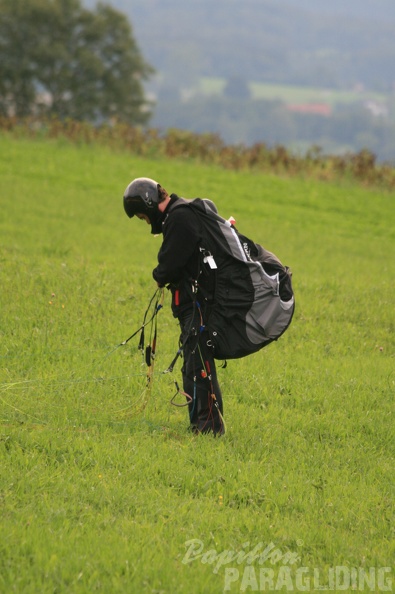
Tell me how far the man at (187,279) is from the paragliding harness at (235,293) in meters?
0.07

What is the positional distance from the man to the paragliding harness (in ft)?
0.23

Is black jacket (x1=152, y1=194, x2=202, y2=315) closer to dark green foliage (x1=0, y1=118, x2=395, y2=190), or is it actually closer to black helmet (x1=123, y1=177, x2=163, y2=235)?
black helmet (x1=123, y1=177, x2=163, y2=235)

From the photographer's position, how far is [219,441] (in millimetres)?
6848

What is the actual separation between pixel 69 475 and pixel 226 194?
1665 centimetres

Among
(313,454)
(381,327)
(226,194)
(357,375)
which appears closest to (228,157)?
(226,194)

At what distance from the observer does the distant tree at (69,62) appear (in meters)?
48.0

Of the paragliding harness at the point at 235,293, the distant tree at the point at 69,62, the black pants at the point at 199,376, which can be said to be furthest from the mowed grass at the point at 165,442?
the distant tree at the point at 69,62

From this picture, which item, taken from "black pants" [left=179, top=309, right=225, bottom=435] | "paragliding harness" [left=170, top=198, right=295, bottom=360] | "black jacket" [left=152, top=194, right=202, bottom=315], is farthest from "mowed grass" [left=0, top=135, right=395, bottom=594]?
"black jacket" [left=152, top=194, right=202, bottom=315]

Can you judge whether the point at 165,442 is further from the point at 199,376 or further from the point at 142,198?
the point at 142,198

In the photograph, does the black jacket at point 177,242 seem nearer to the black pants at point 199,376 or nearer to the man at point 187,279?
the man at point 187,279

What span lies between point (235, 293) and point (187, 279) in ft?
1.36

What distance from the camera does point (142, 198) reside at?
6.40 m

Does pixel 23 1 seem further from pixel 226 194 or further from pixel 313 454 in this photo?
pixel 313 454

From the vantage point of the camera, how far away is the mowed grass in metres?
4.94
